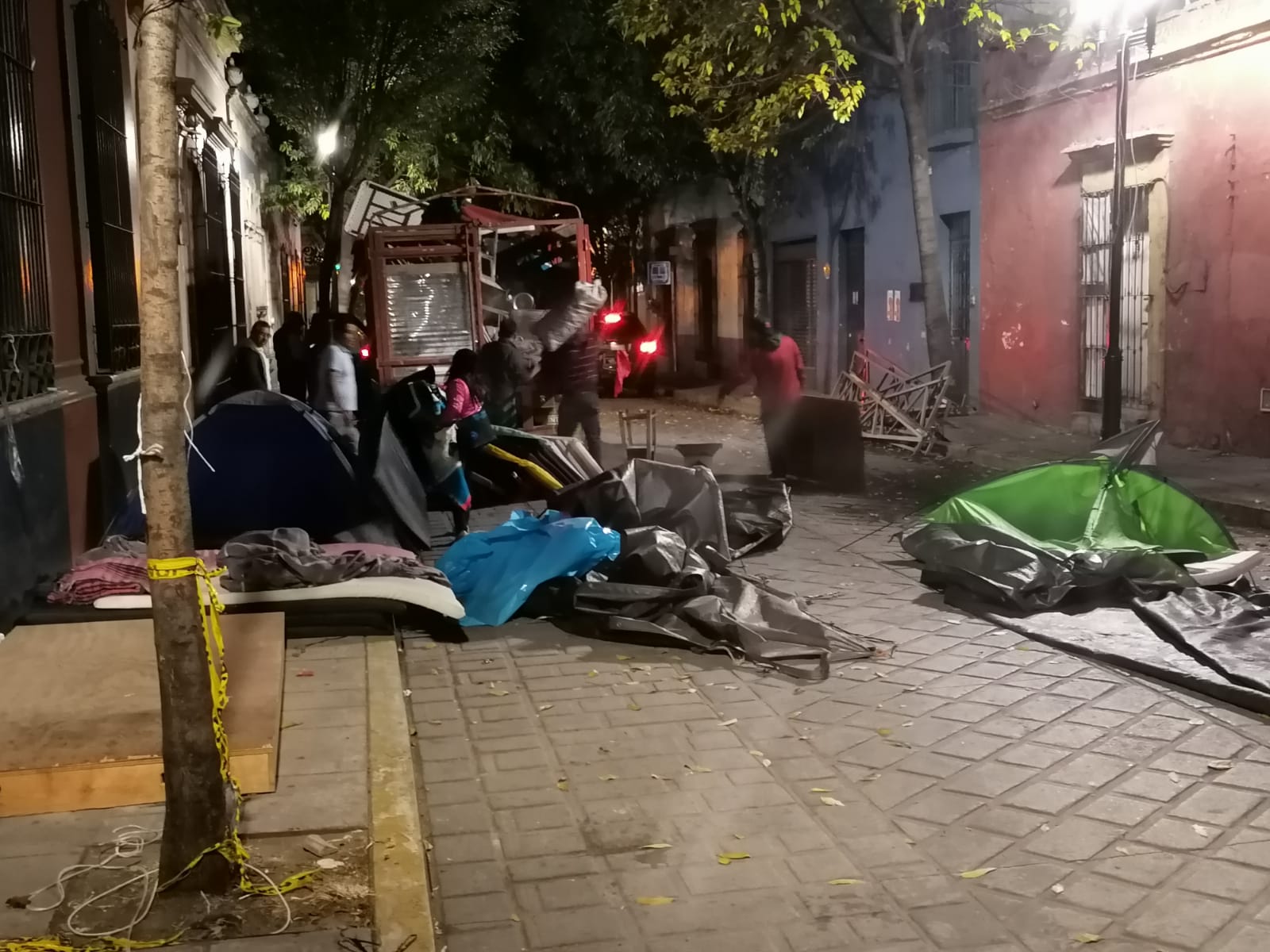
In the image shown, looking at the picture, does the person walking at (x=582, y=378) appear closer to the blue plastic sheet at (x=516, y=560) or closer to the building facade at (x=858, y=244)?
the blue plastic sheet at (x=516, y=560)

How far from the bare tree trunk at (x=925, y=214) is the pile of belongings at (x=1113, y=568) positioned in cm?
819

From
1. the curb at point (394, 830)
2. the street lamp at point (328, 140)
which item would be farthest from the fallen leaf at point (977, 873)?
the street lamp at point (328, 140)

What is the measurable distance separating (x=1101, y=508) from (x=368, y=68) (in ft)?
53.6

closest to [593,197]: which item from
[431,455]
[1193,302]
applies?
[1193,302]

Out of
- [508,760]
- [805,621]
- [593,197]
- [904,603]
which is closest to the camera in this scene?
[508,760]

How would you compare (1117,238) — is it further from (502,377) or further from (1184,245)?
(502,377)

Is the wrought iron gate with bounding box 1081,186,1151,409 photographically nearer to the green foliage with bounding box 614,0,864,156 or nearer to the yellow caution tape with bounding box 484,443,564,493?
the green foliage with bounding box 614,0,864,156

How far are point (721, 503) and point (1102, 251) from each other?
9339 millimetres

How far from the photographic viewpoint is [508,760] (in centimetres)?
494

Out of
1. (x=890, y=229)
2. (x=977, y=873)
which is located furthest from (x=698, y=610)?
(x=890, y=229)

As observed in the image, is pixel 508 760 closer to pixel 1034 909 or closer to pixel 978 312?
pixel 1034 909

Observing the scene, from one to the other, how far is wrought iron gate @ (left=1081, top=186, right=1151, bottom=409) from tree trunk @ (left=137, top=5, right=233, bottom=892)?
12885 mm

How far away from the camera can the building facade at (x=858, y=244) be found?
18547mm

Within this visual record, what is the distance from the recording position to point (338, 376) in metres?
10.5
